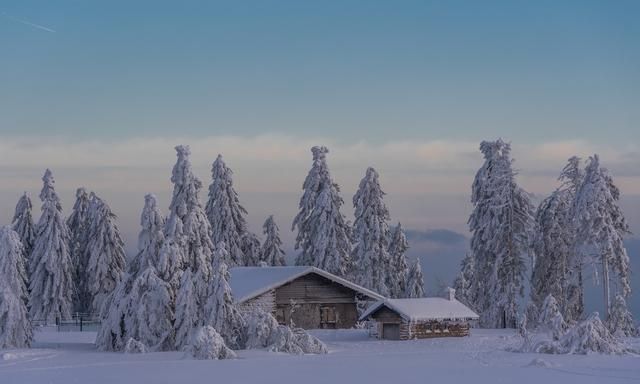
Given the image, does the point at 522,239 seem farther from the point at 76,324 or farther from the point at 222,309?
the point at 76,324

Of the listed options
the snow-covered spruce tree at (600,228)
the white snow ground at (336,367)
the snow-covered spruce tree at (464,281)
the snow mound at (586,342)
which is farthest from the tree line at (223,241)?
the snow mound at (586,342)

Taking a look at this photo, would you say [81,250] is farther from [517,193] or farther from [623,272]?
[623,272]

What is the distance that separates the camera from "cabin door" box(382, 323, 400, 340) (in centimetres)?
5181

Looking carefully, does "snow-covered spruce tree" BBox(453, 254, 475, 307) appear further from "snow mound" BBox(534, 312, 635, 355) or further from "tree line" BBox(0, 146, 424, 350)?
"snow mound" BBox(534, 312, 635, 355)

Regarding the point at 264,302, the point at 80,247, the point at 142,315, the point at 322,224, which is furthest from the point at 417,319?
the point at 80,247

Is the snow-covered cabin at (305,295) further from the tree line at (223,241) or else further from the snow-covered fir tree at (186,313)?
the snow-covered fir tree at (186,313)

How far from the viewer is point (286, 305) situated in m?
59.1

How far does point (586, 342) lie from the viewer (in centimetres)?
3812

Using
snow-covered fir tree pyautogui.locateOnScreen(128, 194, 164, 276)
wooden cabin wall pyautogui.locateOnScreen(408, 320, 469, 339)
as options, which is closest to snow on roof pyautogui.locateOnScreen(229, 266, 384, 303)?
wooden cabin wall pyautogui.locateOnScreen(408, 320, 469, 339)

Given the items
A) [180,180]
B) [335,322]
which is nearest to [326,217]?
[335,322]

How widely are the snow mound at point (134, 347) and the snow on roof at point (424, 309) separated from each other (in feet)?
49.3

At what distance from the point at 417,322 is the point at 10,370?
2466 cm

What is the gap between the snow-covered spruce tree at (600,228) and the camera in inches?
2132

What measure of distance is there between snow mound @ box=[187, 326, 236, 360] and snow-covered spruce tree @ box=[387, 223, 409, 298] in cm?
3498
